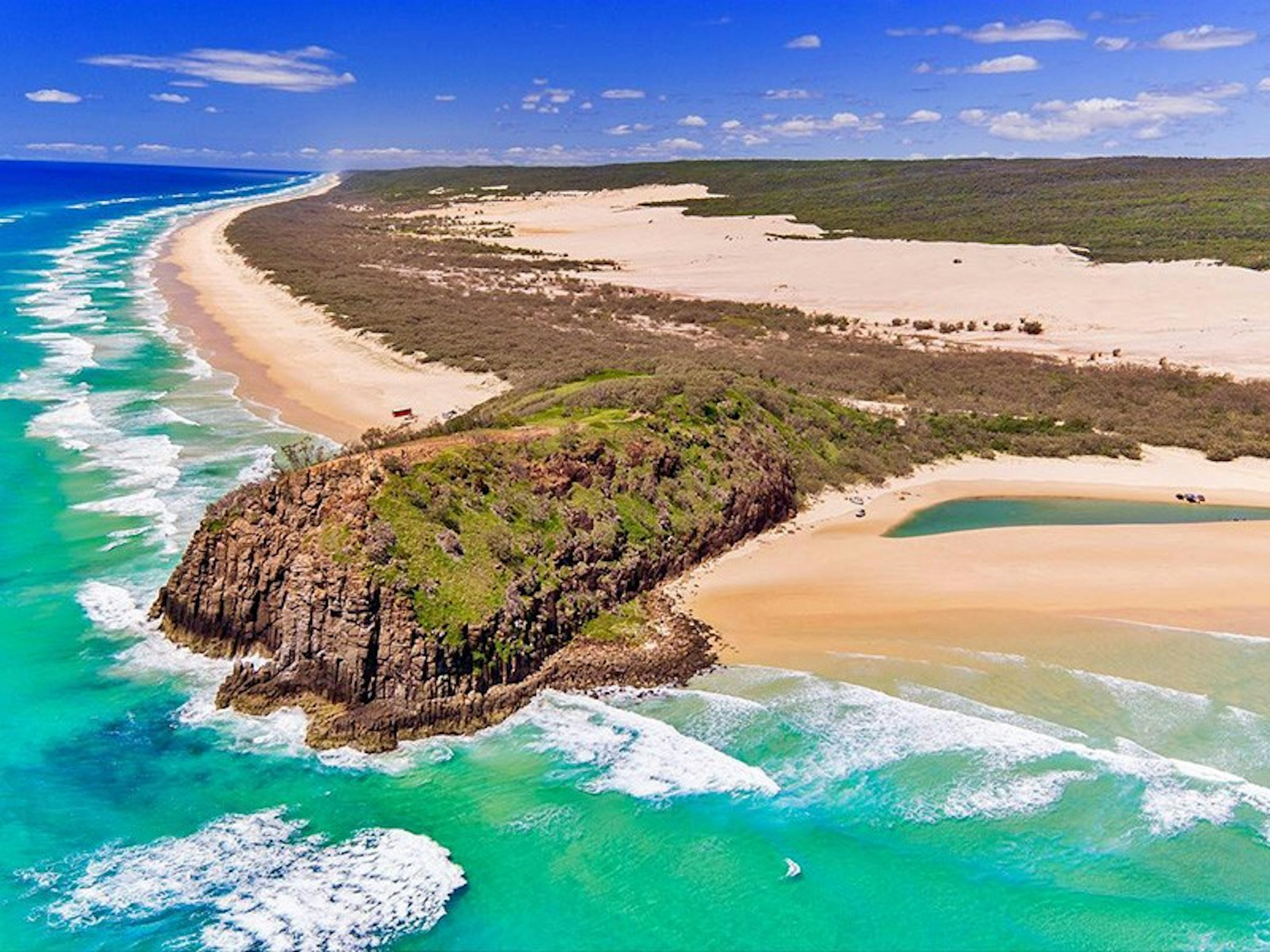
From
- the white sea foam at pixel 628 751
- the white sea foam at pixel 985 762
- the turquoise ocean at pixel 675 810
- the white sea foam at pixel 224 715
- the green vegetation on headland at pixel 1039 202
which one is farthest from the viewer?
the green vegetation on headland at pixel 1039 202

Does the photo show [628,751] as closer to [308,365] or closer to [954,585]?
[954,585]

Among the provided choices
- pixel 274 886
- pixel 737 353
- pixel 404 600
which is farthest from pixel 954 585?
pixel 737 353

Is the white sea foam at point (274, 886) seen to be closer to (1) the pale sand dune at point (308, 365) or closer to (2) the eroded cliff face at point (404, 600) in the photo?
(2) the eroded cliff face at point (404, 600)

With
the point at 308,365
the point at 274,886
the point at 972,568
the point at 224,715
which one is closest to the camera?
the point at 274,886

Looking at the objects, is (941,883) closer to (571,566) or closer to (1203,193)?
(571,566)

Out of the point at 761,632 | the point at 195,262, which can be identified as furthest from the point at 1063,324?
the point at 195,262

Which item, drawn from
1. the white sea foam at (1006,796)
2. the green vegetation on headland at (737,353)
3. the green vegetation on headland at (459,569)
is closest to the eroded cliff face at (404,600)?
the green vegetation on headland at (459,569)

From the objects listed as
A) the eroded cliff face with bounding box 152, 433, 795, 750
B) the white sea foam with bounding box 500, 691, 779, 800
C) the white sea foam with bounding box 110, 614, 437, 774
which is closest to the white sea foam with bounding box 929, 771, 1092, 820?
the white sea foam with bounding box 500, 691, 779, 800
